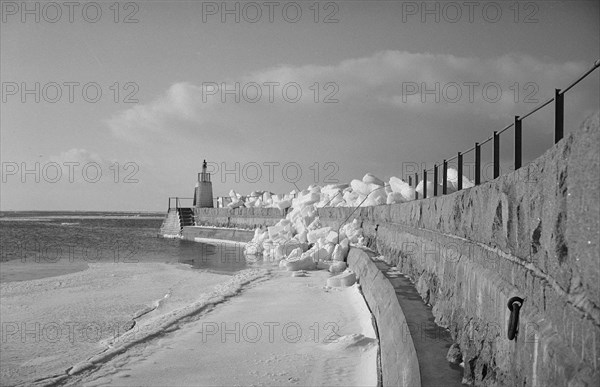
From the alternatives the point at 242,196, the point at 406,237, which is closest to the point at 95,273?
the point at 406,237

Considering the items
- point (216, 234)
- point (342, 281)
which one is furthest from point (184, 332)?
point (216, 234)

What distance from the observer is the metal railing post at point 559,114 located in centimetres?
261

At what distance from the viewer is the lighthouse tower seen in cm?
3375

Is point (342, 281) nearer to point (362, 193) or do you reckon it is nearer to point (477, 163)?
point (477, 163)

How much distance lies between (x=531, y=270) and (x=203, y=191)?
32.5 meters

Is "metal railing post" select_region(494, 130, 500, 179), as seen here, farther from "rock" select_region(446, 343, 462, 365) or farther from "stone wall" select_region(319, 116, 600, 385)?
"rock" select_region(446, 343, 462, 365)

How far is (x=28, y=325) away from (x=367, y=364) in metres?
4.71

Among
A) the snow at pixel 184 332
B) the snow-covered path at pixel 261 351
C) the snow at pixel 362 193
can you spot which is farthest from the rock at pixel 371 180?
the snow-covered path at pixel 261 351

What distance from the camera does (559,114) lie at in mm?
2645

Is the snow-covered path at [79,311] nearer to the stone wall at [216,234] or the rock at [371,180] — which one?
the rock at [371,180]

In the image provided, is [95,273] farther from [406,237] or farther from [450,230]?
[450,230]

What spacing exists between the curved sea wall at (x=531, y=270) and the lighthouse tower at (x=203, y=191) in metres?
30.2

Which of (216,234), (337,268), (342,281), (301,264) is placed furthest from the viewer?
(216,234)

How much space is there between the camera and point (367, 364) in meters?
4.36
